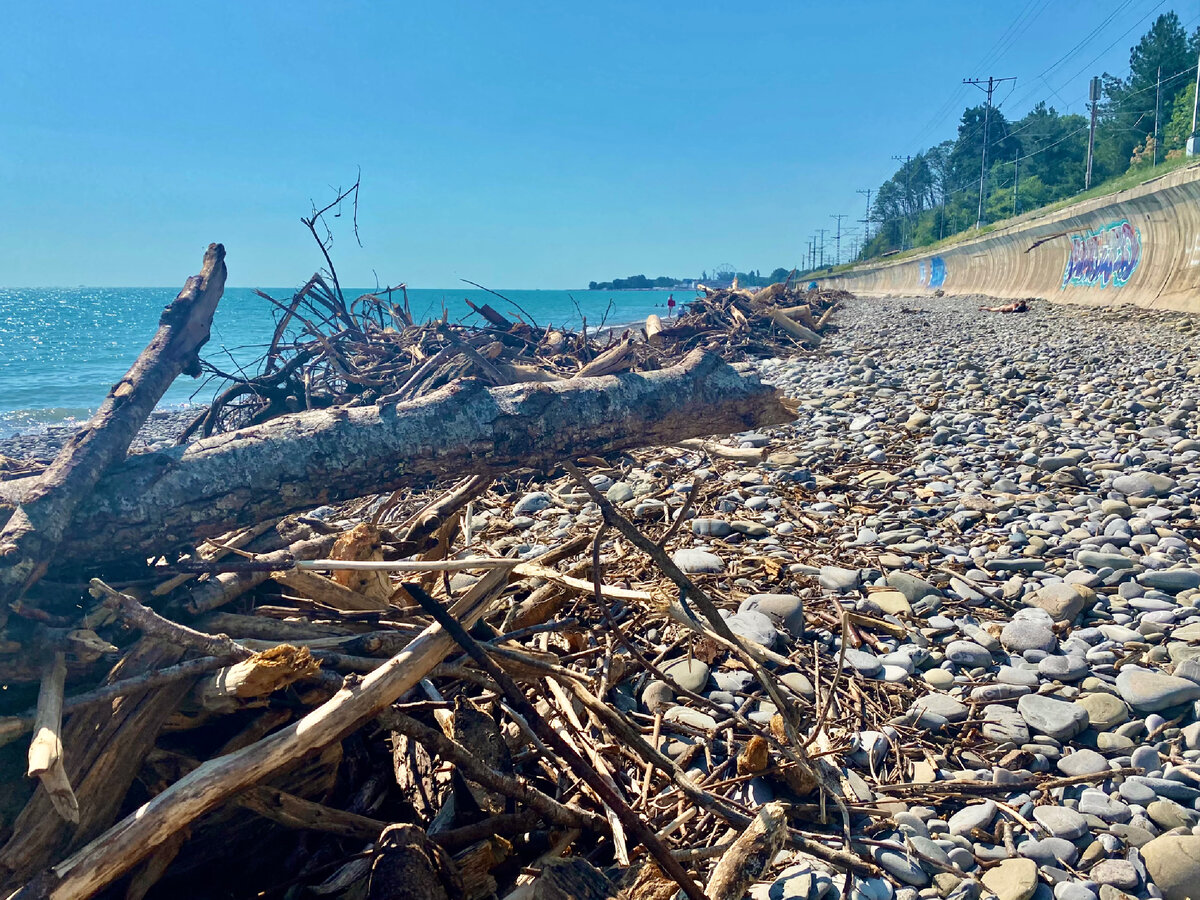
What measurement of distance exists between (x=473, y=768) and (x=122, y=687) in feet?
2.62

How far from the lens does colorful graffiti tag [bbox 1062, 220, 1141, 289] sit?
54.0 ft

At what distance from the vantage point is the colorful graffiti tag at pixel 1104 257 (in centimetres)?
1645

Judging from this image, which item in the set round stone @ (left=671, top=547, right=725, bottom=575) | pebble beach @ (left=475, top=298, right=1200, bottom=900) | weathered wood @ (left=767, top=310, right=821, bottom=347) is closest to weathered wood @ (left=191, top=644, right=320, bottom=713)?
pebble beach @ (left=475, top=298, right=1200, bottom=900)

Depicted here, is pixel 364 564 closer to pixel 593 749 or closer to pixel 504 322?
pixel 593 749

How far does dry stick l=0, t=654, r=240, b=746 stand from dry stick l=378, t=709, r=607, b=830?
16.2 inches

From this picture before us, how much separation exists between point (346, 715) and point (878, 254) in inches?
3723

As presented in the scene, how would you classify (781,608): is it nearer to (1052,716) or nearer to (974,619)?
(974,619)

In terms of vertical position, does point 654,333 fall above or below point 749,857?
above

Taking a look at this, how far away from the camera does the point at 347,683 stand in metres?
1.64

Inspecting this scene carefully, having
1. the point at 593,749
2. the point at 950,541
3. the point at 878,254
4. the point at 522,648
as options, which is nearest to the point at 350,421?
the point at 522,648

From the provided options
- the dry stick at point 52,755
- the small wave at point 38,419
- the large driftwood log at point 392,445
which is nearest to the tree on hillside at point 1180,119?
the large driftwood log at point 392,445

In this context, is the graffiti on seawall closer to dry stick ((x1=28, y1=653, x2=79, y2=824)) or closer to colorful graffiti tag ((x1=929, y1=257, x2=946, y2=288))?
colorful graffiti tag ((x1=929, y1=257, x2=946, y2=288))

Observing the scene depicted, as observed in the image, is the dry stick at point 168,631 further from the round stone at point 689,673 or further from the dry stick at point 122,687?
the round stone at point 689,673

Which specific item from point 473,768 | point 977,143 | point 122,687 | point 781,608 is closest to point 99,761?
point 122,687
